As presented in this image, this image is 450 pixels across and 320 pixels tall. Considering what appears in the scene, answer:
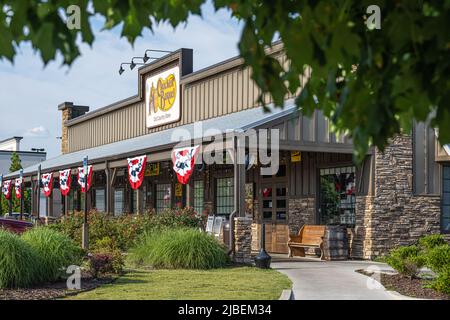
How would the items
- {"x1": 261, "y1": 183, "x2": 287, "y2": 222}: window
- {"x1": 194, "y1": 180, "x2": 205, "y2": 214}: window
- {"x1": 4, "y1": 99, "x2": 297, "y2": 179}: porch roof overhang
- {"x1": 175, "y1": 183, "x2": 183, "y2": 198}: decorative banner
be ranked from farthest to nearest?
{"x1": 175, "y1": 183, "x2": 183, "y2": 198}: decorative banner < {"x1": 194, "y1": 180, "x2": 205, "y2": 214}: window < {"x1": 261, "y1": 183, "x2": 287, "y2": 222}: window < {"x1": 4, "y1": 99, "x2": 297, "y2": 179}: porch roof overhang

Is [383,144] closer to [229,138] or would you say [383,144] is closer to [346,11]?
[346,11]

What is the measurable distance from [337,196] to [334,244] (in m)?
1.56

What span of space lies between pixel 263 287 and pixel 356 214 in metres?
7.37

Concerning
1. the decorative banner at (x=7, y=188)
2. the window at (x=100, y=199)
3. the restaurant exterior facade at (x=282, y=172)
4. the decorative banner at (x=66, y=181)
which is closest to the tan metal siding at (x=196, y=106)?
the restaurant exterior facade at (x=282, y=172)

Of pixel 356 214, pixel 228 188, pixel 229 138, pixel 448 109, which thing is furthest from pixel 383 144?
pixel 228 188

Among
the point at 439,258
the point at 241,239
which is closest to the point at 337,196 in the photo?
the point at 241,239

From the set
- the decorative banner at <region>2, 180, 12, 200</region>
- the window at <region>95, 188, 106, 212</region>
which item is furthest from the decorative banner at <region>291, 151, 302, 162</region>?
the decorative banner at <region>2, 180, 12, 200</region>

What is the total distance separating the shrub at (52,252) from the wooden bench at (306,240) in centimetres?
757

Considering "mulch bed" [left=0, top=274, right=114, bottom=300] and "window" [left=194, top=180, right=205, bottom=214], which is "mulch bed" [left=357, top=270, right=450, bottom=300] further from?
"window" [left=194, top=180, right=205, bottom=214]

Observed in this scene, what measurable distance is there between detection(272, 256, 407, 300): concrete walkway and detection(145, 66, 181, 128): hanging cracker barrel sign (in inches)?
406

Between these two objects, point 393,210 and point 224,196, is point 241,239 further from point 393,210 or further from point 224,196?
point 224,196

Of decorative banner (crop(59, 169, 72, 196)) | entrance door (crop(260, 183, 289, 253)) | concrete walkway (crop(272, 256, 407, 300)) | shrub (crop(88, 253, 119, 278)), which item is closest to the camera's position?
concrete walkway (crop(272, 256, 407, 300))

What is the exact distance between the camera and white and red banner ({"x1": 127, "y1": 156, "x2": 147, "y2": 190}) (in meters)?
20.9

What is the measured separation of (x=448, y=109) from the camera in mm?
3580
